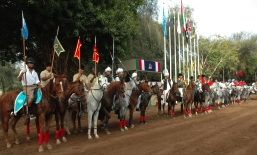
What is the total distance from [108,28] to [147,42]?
54.2ft

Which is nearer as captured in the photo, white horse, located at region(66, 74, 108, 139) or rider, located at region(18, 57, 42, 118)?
rider, located at region(18, 57, 42, 118)

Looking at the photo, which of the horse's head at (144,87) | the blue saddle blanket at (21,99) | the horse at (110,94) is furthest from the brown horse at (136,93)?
the blue saddle blanket at (21,99)

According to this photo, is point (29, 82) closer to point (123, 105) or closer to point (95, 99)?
point (95, 99)

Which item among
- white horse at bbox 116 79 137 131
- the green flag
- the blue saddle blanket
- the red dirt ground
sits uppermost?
the green flag

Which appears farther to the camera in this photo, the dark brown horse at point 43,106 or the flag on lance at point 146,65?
the flag on lance at point 146,65

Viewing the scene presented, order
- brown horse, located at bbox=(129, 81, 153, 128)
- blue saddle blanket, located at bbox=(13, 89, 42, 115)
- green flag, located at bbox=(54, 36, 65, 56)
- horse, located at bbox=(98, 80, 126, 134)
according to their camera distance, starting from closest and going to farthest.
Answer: blue saddle blanket, located at bbox=(13, 89, 42, 115) → horse, located at bbox=(98, 80, 126, 134) → green flag, located at bbox=(54, 36, 65, 56) → brown horse, located at bbox=(129, 81, 153, 128)

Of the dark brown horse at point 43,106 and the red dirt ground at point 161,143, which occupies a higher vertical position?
the dark brown horse at point 43,106

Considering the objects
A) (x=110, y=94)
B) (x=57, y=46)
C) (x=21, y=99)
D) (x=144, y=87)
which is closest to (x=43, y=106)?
(x=21, y=99)

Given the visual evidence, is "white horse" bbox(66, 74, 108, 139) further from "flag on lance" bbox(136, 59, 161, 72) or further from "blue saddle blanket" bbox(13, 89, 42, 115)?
"flag on lance" bbox(136, 59, 161, 72)

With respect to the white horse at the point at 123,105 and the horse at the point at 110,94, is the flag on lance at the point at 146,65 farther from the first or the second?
the horse at the point at 110,94

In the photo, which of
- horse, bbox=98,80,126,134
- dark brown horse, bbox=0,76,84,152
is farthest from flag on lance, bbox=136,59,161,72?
dark brown horse, bbox=0,76,84,152

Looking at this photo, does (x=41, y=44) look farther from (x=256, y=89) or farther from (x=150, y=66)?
(x=256, y=89)

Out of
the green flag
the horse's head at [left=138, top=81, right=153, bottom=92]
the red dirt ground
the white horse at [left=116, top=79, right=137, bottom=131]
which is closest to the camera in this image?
the red dirt ground

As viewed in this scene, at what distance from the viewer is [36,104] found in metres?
9.12
